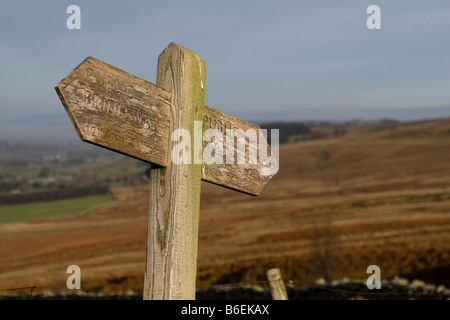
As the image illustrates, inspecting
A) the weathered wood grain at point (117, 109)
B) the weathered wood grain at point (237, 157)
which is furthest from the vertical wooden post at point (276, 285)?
the weathered wood grain at point (117, 109)

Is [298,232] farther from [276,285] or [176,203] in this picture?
[176,203]

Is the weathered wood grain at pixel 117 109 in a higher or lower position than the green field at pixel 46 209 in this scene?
lower

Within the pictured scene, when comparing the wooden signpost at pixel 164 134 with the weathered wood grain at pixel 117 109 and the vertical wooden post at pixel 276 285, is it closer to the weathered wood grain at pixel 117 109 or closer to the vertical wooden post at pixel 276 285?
the weathered wood grain at pixel 117 109

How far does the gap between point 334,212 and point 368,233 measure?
12651 mm

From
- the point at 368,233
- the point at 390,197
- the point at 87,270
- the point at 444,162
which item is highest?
the point at 444,162

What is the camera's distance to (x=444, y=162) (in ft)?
219

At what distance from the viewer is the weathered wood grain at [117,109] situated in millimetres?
2264

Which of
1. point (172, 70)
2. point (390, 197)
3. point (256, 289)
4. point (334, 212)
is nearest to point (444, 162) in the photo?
point (390, 197)

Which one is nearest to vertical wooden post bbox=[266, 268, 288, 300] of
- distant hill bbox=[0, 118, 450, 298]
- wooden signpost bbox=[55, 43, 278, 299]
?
wooden signpost bbox=[55, 43, 278, 299]

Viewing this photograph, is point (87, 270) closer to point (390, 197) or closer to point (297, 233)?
point (297, 233)

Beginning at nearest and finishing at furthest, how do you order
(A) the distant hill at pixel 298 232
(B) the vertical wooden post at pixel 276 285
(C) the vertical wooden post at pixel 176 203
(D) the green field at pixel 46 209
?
(C) the vertical wooden post at pixel 176 203, (B) the vertical wooden post at pixel 276 285, (A) the distant hill at pixel 298 232, (D) the green field at pixel 46 209

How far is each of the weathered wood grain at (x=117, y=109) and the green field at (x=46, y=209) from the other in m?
65.5

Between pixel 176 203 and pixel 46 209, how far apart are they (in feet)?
254

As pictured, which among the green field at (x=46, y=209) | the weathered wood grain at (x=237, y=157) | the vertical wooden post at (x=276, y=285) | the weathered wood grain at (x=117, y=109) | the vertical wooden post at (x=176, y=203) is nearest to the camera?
the weathered wood grain at (x=117, y=109)
